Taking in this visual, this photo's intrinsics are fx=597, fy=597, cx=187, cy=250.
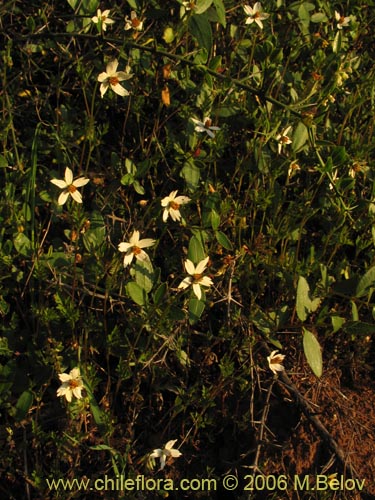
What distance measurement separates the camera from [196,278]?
4.96 ft

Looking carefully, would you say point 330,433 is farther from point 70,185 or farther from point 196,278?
point 70,185

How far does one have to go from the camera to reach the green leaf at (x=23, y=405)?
58.6 inches

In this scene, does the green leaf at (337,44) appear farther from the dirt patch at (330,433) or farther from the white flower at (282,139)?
the dirt patch at (330,433)

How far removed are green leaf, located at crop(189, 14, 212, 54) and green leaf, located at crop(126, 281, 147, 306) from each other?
0.72 m

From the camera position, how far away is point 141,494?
5.12ft

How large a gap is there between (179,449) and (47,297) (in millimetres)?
567

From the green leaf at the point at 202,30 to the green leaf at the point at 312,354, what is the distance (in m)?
0.85

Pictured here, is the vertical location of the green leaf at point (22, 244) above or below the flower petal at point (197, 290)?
above

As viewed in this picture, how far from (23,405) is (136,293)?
15.6 inches

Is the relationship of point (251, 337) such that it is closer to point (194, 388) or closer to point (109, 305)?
point (194, 388)

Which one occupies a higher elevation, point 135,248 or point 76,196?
point 76,196

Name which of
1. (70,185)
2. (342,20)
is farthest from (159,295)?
(342,20)

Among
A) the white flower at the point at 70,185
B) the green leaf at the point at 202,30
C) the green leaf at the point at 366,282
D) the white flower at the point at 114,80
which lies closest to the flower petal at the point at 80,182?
the white flower at the point at 70,185

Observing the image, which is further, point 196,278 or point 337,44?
point 337,44
